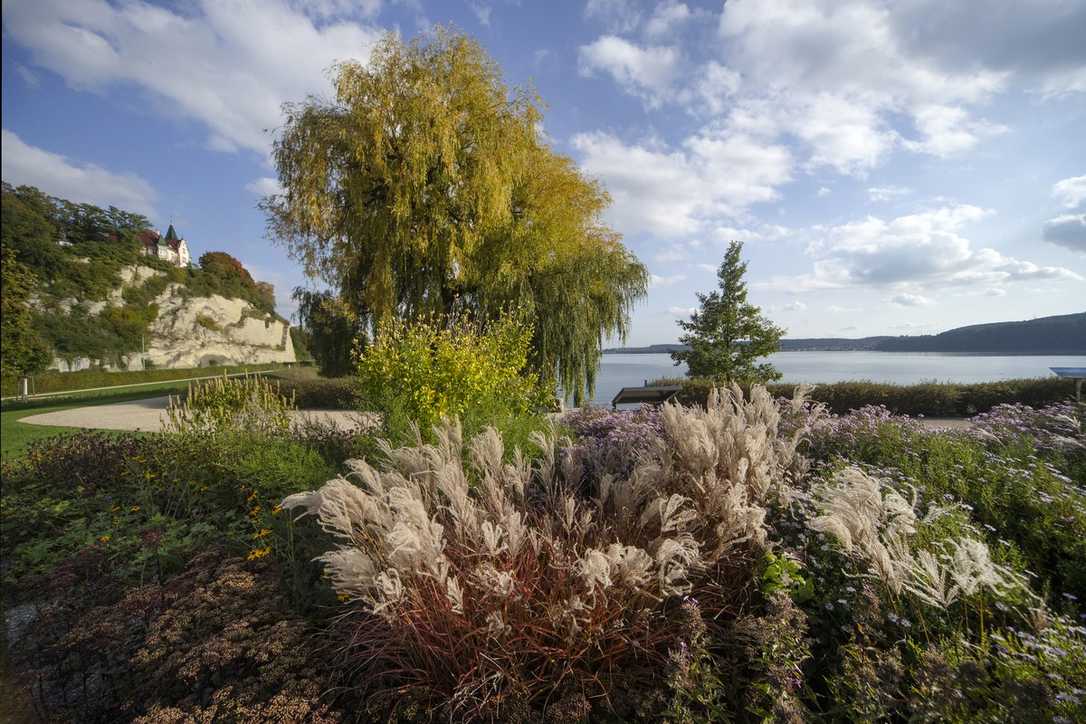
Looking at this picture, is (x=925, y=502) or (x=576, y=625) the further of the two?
(x=925, y=502)

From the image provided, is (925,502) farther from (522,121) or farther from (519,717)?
(522,121)

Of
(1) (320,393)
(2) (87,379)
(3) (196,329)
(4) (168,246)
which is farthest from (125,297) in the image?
(1) (320,393)

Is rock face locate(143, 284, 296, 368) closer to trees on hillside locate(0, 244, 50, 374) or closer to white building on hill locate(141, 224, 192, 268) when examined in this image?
white building on hill locate(141, 224, 192, 268)

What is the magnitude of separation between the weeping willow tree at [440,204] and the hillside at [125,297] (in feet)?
63.1

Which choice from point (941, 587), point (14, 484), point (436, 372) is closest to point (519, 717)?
point (941, 587)

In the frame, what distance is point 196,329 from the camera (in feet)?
150

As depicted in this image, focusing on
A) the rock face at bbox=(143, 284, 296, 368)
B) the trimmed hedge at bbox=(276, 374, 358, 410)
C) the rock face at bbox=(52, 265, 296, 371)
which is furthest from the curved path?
the rock face at bbox=(143, 284, 296, 368)

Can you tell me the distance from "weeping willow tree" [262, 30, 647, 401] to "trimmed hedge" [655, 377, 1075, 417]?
4811 millimetres

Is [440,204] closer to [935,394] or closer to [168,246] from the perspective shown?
[935,394]

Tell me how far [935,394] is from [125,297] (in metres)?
52.8

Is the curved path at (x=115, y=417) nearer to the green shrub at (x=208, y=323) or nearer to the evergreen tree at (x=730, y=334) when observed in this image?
the evergreen tree at (x=730, y=334)

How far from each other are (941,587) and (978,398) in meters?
12.7

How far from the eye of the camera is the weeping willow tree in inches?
507

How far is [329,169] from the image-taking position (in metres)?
13.2
